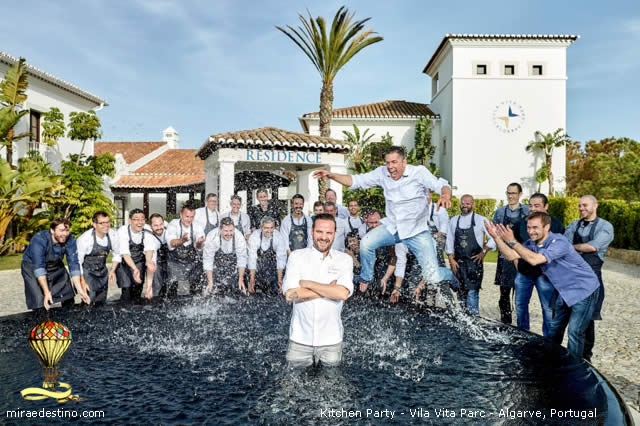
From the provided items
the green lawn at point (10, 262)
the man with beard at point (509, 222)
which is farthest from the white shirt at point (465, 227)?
the green lawn at point (10, 262)

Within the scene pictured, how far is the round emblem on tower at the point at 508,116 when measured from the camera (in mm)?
31047

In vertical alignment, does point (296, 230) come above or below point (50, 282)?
above

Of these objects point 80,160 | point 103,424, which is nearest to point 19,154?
point 80,160

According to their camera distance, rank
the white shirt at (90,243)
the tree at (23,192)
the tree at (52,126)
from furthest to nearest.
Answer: the tree at (52,126), the tree at (23,192), the white shirt at (90,243)

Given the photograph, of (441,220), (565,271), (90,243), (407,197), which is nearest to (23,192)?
(90,243)

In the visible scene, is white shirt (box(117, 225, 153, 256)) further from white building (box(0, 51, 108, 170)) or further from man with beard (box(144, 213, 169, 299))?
white building (box(0, 51, 108, 170))

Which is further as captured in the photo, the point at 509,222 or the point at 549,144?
the point at 549,144

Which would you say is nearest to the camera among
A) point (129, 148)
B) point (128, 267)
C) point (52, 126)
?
point (128, 267)

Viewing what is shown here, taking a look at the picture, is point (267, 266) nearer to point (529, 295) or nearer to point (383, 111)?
point (529, 295)

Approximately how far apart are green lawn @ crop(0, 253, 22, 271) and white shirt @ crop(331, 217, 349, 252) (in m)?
11.9

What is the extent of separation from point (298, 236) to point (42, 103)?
20.7 m

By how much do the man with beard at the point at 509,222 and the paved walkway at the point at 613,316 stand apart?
0.92 metres

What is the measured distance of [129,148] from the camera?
37.1 metres

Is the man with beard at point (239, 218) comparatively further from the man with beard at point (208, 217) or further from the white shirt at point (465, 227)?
the white shirt at point (465, 227)
